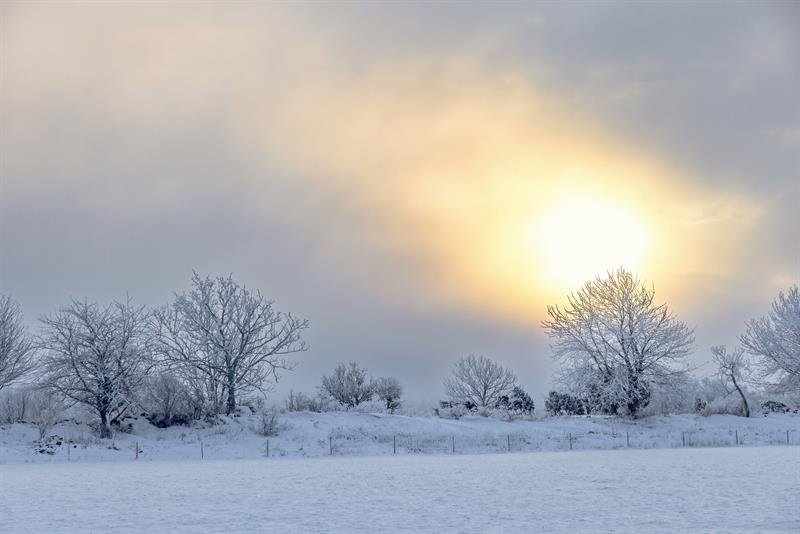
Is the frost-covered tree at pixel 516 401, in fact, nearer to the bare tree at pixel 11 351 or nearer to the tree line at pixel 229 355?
the tree line at pixel 229 355

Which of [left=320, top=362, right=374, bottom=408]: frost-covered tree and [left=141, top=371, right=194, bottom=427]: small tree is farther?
[left=320, top=362, right=374, bottom=408]: frost-covered tree

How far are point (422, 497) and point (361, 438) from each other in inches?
1260

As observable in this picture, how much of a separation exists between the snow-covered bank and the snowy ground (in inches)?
418

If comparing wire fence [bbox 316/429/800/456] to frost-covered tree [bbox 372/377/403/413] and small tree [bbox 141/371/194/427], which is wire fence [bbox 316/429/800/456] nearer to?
small tree [bbox 141/371/194/427]

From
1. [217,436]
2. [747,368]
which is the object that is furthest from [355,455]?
[747,368]

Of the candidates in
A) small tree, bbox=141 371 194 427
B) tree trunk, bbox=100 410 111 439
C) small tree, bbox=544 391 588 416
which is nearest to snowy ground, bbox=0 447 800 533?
tree trunk, bbox=100 410 111 439

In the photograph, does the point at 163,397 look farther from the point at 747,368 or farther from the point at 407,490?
the point at 747,368

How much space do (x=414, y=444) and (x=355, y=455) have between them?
5.22m

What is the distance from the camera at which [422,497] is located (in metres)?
26.0

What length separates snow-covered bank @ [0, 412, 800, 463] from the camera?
5300 centimetres

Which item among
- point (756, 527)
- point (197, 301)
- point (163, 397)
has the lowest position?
point (756, 527)

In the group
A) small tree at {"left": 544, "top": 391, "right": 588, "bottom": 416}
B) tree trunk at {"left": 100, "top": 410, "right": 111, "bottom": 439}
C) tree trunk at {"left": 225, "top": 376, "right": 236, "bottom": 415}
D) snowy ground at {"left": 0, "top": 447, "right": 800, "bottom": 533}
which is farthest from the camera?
small tree at {"left": 544, "top": 391, "right": 588, "bottom": 416}

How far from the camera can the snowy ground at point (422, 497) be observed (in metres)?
19.9

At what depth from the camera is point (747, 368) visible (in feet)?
286
